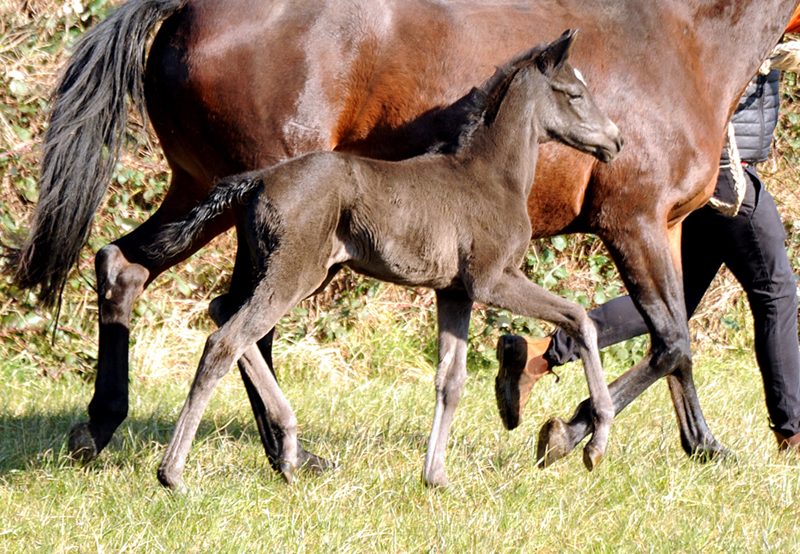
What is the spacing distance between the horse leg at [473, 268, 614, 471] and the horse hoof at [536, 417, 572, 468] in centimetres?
16

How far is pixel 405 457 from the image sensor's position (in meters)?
3.83

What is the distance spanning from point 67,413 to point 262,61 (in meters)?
2.25

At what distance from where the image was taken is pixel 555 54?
3498 millimetres

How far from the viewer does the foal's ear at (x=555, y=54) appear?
3.44 metres

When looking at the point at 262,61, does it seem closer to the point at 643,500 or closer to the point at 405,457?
the point at 405,457

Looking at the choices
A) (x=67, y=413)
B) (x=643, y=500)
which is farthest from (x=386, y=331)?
(x=643, y=500)

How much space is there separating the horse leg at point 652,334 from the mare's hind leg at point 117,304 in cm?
164

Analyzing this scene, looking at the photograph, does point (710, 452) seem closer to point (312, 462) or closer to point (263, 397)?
point (312, 462)

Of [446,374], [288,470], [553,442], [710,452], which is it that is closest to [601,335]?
[710,452]

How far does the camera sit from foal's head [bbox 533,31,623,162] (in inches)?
140

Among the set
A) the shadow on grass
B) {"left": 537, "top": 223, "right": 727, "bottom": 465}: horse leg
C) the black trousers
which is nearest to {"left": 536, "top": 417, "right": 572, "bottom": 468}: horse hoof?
{"left": 537, "top": 223, "right": 727, "bottom": 465}: horse leg

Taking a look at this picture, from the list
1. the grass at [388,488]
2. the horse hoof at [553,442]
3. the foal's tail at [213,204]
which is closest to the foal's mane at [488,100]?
the foal's tail at [213,204]

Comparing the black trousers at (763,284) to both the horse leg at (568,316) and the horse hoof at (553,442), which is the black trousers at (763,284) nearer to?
the horse hoof at (553,442)

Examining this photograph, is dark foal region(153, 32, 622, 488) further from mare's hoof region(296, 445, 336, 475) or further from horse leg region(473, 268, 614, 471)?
mare's hoof region(296, 445, 336, 475)
